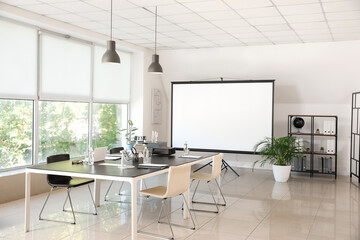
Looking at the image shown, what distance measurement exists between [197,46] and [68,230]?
20.9 ft

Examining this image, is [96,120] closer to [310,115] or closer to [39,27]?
[39,27]

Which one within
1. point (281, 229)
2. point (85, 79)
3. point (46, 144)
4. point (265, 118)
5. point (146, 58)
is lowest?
point (281, 229)

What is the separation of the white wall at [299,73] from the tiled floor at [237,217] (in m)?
2.41

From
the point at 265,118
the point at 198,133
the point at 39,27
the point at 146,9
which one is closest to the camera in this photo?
the point at 146,9

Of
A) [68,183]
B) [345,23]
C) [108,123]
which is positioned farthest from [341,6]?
[108,123]

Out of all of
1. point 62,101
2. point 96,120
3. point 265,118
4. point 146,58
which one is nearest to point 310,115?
point 265,118

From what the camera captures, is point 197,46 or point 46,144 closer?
point 46,144

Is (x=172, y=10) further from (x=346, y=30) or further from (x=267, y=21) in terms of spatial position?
(x=346, y=30)

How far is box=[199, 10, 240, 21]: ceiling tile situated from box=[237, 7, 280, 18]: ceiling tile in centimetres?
14

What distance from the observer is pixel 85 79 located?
8469 mm

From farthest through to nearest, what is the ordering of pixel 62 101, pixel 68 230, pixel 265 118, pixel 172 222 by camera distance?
pixel 265 118
pixel 62 101
pixel 172 222
pixel 68 230

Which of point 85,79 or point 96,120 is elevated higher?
point 85,79

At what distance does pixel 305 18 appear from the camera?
6.89m

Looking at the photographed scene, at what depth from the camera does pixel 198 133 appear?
9805 mm
